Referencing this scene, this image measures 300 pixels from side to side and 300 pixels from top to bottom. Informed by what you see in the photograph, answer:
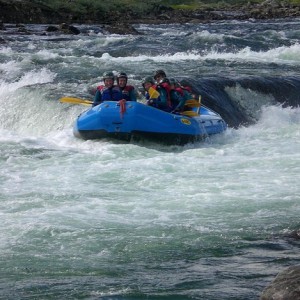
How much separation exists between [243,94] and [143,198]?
8.79 metres

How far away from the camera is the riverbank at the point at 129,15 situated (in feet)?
137

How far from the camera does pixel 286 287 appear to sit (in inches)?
228

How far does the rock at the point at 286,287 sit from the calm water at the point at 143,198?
73 cm

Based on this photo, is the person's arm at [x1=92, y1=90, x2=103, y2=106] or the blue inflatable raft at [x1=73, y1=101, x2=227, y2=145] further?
the person's arm at [x1=92, y1=90, x2=103, y2=106]

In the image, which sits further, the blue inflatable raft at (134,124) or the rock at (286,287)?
the blue inflatable raft at (134,124)

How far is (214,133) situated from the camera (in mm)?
14734

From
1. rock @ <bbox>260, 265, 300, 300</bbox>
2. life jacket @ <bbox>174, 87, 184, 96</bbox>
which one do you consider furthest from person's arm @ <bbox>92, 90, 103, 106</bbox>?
rock @ <bbox>260, 265, 300, 300</bbox>

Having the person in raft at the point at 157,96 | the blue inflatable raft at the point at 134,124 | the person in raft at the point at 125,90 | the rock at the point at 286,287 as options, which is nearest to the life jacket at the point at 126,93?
the person in raft at the point at 125,90

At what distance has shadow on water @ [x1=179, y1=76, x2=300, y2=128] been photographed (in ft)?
57.3

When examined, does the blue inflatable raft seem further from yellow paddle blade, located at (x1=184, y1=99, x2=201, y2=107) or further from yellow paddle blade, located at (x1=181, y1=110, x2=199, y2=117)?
yellow paddle blade, located at (x1=184, y1=99, x2=201, y2=107)

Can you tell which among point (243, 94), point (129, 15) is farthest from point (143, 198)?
point (129, 15)

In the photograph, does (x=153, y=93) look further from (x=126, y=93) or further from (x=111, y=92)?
(x=111, y=92)

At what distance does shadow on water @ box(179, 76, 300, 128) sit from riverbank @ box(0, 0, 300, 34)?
56.4 ft

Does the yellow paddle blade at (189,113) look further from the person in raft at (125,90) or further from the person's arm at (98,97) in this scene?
the person's arm at (98,97)
